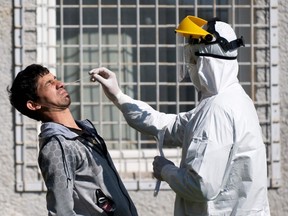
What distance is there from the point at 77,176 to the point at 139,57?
297 cm

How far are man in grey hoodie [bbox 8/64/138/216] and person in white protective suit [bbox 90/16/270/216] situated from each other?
0.84 feet

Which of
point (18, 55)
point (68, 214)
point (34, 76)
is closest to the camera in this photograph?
point (68, 214)

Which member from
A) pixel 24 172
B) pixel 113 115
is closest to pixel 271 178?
pixel 113 115

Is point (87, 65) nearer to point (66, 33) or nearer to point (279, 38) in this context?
point (66, 33)

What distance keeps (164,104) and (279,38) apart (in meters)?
0.97

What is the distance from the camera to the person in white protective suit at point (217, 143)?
452 cm

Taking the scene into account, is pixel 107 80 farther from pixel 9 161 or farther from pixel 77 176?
pixel 9 161

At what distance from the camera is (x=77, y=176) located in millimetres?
4824

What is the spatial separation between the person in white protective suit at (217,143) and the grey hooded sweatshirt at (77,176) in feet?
0.79

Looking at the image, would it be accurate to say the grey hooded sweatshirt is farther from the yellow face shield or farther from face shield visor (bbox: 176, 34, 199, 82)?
the yellow face shield

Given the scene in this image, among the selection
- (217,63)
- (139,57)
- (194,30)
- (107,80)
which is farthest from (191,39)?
(139,57)

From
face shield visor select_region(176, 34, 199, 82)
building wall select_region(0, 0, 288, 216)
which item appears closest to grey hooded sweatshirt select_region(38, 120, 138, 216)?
face shield visor select_region(176, 34, 199, 82)

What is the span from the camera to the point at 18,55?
7.42 m

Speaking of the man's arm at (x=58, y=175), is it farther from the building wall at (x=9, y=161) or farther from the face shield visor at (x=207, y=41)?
the building wall at (x=9, y=161)
